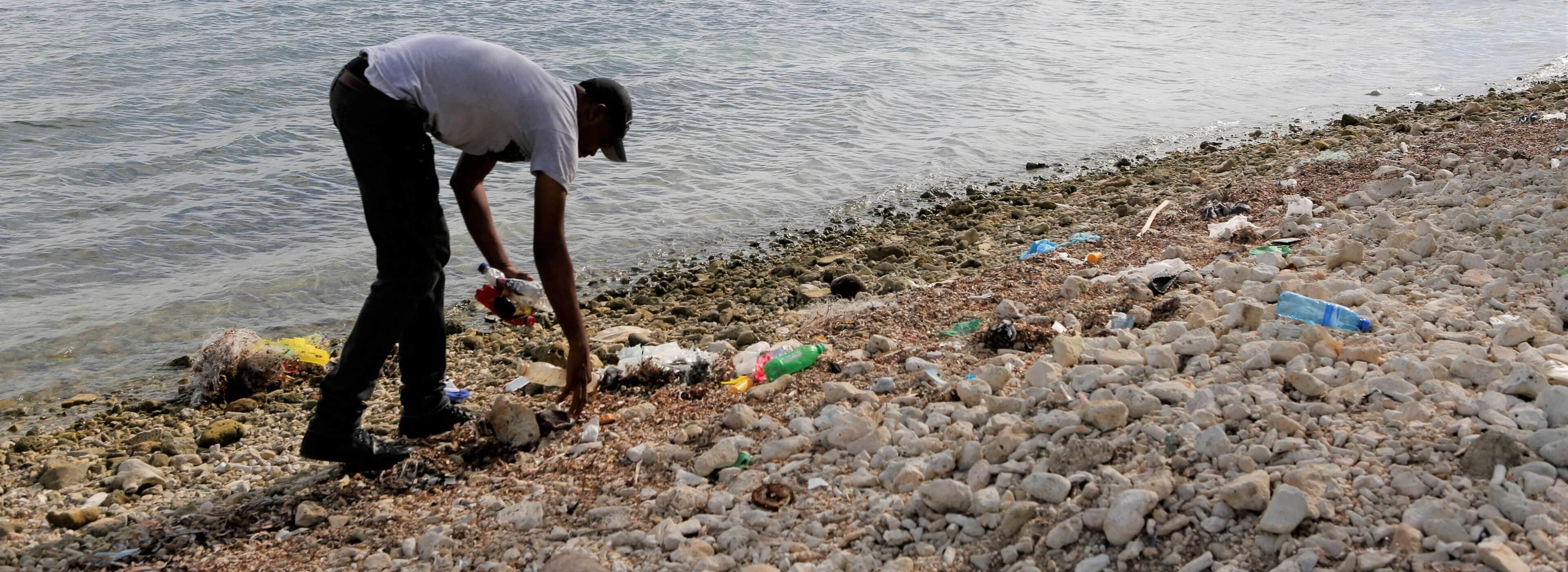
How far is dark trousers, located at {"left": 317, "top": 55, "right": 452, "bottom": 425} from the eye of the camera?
3.39 metres

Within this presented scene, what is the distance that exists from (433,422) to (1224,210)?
209 inches

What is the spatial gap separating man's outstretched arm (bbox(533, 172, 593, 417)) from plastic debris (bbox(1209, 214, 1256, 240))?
4085mm

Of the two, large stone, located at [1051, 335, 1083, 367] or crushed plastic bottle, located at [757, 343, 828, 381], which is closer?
large stone, located at [1051, 335, 1083, 367]

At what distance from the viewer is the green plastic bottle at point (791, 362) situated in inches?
174

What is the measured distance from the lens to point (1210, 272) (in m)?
5.07

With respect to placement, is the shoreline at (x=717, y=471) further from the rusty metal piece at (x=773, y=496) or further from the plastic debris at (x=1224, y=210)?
the plastic debris at (x=1224, y=210)

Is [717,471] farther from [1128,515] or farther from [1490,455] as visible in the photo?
[1490,455]

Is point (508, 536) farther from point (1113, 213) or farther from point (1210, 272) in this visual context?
point (1113, 213)

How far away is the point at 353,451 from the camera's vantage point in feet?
12.4

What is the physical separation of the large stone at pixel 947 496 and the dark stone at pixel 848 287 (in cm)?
357

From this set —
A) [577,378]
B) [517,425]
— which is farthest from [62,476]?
[577,378]

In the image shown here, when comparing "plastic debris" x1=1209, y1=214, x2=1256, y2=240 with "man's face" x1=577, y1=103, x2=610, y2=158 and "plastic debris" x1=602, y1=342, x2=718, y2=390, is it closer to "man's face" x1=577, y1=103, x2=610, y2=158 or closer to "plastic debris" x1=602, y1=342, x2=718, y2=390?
"plastic debris" x1=602, y1=342, x2=718, y2=390

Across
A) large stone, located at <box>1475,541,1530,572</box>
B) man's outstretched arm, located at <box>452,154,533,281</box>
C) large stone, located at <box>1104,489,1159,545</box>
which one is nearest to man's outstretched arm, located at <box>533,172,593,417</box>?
man's outstretched arm, located at <box>452,154,533,281</box>

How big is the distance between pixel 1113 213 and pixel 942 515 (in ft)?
19.1
